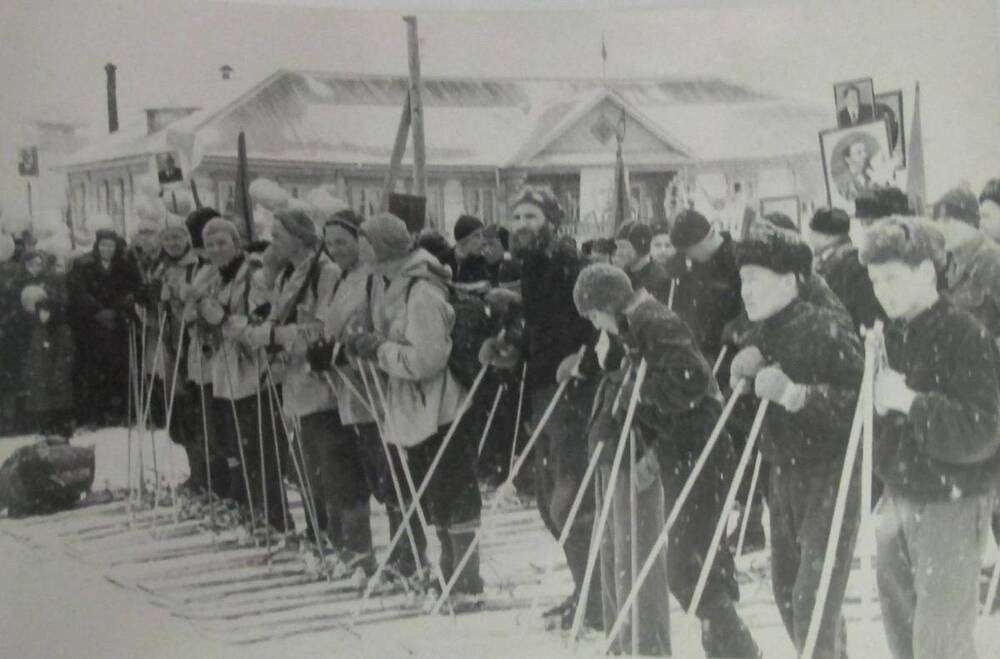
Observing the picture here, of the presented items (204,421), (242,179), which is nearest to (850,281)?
(242,179)

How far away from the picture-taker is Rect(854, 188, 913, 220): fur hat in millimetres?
3215

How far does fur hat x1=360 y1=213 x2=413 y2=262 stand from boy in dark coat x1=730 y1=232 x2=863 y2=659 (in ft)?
2.58

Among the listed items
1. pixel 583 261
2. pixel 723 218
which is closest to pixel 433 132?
pixel 583 261

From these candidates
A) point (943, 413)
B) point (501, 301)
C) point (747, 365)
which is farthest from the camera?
point (501, 301)

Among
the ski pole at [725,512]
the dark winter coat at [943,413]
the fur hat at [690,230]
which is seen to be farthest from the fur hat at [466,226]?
the dark winter coat at [943,413]

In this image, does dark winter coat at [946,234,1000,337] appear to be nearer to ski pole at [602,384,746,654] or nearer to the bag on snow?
ski pole at [602,384,746,654]

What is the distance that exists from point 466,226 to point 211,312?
64cm

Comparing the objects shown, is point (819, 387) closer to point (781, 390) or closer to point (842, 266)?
point (781, 390)

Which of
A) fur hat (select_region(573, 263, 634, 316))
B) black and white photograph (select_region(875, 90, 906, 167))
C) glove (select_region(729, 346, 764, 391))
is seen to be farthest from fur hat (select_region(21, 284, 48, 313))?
black and white photograph (select_region(875, 90, 906, 167))

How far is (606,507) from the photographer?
Result: 3.21 meters

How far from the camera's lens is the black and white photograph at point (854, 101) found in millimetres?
3270

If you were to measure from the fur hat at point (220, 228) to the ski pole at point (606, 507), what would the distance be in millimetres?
995

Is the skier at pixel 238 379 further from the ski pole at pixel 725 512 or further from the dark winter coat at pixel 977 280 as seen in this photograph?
the dark winter coat at pixel 977 280

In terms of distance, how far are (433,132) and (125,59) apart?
2.40 ft
